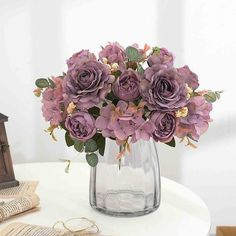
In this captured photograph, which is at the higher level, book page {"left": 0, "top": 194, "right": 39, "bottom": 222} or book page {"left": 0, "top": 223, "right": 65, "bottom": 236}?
book page {"left": 0, "top": 194, "right": 39, "bottom": 222}

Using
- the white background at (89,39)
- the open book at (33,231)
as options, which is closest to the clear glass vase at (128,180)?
the open book at (33,231)

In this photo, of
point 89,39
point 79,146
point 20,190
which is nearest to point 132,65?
point 79,146

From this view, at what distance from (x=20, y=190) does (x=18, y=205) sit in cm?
21

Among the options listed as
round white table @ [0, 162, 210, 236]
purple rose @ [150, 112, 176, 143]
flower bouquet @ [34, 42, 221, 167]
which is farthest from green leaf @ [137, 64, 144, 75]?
round white table @ [0, 162, 210, 236]

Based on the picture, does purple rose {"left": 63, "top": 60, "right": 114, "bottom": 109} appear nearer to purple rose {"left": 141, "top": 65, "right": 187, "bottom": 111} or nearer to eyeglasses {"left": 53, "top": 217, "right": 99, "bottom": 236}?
purple rose {"left": 141, "top": 65, "right": 187, "bottom": 111}

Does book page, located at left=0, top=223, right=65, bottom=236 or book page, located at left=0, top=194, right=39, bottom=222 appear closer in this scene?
book page, located at left=0, top=223, right=65, bottom=236

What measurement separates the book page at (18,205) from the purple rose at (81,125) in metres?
0.32

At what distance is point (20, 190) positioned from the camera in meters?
1.56

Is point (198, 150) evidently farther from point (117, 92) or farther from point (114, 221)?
point (117, 92)

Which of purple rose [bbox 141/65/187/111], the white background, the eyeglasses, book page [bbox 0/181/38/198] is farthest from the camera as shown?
the white background

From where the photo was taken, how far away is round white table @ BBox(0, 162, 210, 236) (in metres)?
1.26

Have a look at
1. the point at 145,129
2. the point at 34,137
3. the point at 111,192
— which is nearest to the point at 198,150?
the point at 34,137

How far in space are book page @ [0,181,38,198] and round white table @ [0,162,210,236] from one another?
26mm

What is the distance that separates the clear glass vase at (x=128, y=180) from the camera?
51.8 inches
